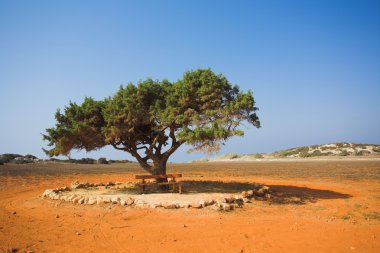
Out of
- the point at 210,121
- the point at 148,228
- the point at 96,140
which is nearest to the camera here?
the point at 148,228

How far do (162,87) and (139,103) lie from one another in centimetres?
223

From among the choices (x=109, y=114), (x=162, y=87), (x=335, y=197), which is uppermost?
(x=162, y=87)

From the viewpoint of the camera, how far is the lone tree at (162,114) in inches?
589

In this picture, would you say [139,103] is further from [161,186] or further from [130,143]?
[161,186]

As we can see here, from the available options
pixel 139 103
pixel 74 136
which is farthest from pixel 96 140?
pixel 139 103

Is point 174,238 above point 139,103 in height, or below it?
below

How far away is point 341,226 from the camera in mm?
9867

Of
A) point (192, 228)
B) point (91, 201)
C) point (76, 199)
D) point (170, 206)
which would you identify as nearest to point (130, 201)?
point (170, 206)

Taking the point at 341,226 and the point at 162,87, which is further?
Result: the point at 162,87

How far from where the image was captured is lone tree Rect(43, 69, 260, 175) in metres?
15.0

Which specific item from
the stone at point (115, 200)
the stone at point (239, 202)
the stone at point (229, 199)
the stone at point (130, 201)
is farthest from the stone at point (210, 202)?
the stone at point (115, 200)

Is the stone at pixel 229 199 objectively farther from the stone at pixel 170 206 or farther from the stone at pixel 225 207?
the stone at pixel 170 206

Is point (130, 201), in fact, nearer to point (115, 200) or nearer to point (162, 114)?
point (115, 200)

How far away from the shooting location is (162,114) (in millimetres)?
15414
